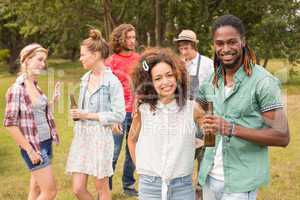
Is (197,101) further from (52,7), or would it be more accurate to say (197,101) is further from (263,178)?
(52,7)

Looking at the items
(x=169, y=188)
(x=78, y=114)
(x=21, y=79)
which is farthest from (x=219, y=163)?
(x=21, y=79)

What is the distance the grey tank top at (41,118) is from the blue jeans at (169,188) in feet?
4.93

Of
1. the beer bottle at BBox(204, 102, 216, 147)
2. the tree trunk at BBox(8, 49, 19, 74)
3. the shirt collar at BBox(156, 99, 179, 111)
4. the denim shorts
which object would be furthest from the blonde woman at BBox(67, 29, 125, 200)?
the tree trunk at BBox(8, 49, 19, 74)

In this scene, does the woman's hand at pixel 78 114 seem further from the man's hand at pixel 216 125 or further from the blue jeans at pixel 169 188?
the man's hand at pixel 216 125

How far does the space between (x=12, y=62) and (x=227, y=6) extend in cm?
1677

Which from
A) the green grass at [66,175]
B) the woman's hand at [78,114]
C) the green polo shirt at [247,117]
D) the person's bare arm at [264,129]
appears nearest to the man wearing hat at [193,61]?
the green grass at [66,175]

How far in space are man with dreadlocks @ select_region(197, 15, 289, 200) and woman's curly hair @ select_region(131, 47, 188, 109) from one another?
485 mm

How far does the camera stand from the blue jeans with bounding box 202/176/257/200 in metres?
2.94

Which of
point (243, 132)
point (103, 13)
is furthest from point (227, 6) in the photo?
point (243, 132)

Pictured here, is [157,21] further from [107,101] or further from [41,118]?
[41,118]

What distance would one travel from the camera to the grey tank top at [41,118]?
4.52 m

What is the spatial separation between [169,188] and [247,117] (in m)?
0.80

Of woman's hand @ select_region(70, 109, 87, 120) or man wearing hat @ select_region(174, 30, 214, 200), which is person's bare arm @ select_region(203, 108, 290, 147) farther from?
man wearing hat @ select_region(174, 30, 214, 200)

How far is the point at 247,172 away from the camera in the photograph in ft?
9.56
